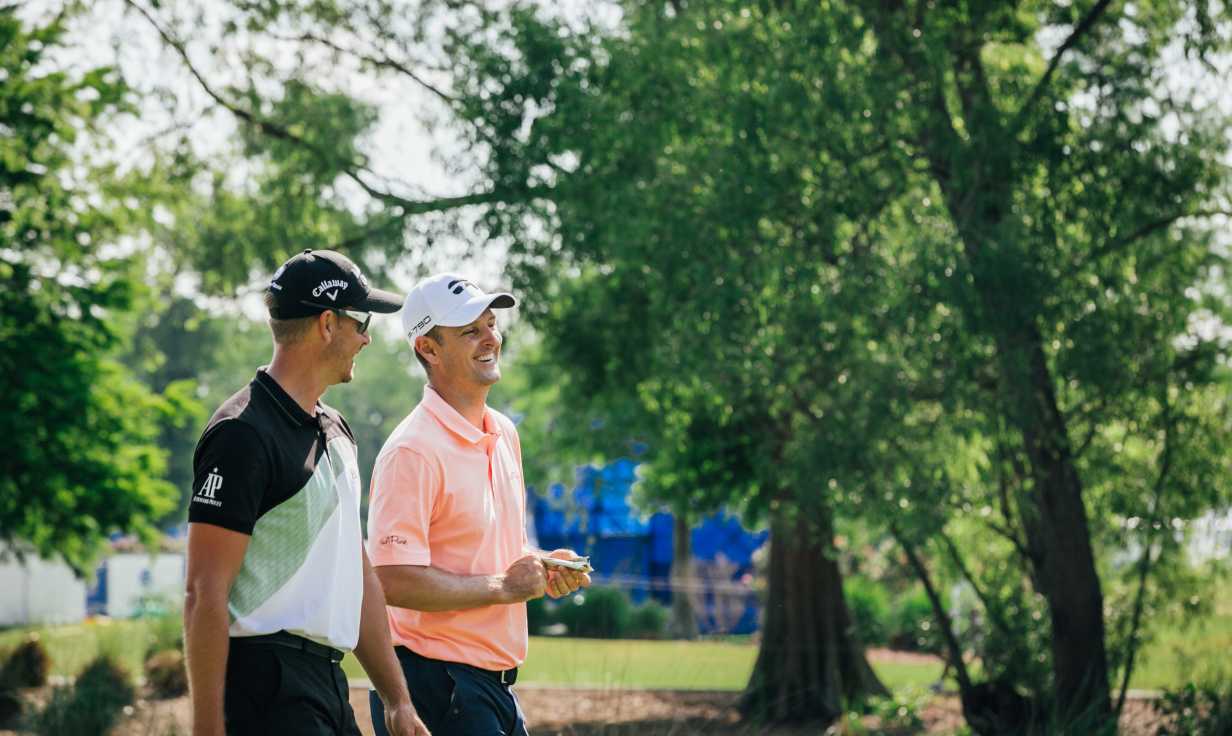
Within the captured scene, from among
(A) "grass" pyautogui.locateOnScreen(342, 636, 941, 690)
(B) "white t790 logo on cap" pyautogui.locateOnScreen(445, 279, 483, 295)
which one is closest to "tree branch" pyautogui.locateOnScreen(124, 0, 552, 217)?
(A) "grass" pyautogui.locateOnScreen(342, 636, 941, 690)

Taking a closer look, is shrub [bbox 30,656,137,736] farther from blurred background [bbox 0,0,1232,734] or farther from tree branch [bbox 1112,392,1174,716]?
tree branch [bbox 1112,392,1174,716]

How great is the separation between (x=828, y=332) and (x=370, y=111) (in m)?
6.64

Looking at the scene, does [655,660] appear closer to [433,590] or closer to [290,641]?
[433,590]

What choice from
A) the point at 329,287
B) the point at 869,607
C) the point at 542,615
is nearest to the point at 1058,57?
the point at 329,287

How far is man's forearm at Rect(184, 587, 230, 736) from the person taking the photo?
3660mm

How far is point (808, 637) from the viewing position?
1741cm

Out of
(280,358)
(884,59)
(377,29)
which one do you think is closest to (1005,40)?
(884,59)

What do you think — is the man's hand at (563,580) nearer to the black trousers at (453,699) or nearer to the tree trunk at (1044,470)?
the black trousers at (453,699)

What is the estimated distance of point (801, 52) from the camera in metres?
10.3

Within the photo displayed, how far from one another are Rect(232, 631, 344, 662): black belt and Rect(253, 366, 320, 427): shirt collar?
55 centimetres

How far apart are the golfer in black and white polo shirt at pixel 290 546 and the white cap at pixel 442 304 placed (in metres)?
0.54

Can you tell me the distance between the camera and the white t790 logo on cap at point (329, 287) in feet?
13.4

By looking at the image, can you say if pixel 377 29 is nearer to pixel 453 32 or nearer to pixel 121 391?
pixel 453 32

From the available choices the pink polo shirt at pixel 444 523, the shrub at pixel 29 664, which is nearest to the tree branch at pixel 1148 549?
the pink polo shirt at pixel 444 523
